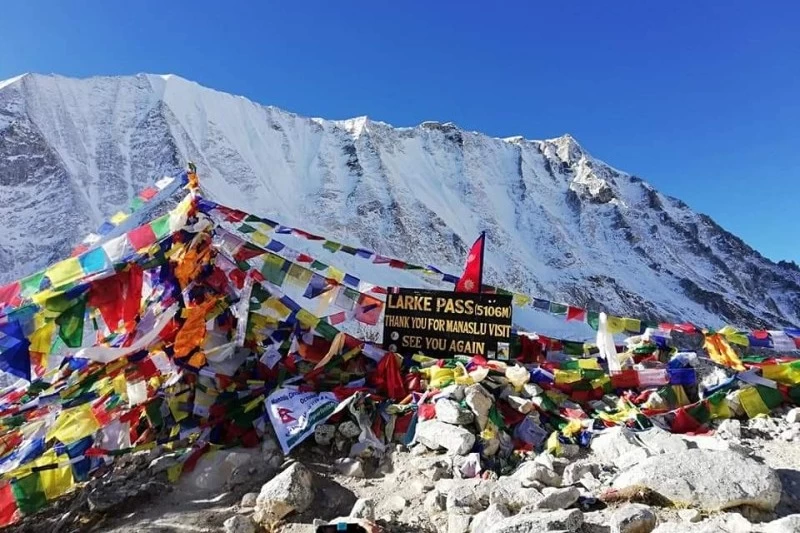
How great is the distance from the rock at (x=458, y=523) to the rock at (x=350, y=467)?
1354 mm

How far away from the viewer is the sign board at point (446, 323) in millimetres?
7258

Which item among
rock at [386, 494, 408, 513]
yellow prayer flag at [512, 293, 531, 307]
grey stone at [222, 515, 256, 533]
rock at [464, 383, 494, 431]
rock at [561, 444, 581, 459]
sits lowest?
grey stone at [222, 515, 256, 533]

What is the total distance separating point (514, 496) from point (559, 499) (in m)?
0.31

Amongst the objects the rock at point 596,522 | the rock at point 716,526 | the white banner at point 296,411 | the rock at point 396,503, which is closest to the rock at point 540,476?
the rock at point 596,522

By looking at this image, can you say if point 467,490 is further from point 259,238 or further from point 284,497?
point 259,238

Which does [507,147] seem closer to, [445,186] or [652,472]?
[445,186]

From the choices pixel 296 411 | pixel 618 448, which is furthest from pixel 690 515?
pixel 296 411

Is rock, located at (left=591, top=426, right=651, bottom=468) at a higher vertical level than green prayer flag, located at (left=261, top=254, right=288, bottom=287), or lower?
lower

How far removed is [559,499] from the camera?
379 centimetres

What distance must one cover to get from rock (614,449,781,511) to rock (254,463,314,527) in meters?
2.42

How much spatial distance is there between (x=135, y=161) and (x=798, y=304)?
138136 millimetres

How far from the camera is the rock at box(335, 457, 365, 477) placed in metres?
5.06

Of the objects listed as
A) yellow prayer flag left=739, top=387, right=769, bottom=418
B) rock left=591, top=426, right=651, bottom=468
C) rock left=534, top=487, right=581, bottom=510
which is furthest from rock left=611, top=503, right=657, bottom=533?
yellow prayer flag left=739, top=387, right=769, bottom=418

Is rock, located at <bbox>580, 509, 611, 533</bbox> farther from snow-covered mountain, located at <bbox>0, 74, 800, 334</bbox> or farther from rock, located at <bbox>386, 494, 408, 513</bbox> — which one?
snow-covered mountain, located at <bbox>0, 74, 800, 334</bbox>
